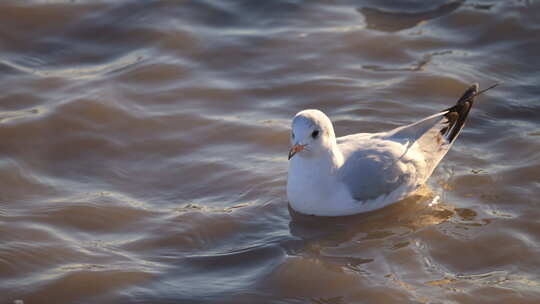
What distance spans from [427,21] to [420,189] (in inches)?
124

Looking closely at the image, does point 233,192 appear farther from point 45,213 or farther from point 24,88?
point 24,88

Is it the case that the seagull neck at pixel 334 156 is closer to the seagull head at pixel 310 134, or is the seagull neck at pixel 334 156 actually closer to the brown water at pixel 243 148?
the seagull head at pixel 310 134

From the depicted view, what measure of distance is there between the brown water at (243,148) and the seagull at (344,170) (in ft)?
0.54

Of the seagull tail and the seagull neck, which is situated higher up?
the seagull tail

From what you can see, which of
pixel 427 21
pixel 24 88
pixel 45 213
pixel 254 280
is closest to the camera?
pixel 254 280

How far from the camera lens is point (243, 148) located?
710 cm

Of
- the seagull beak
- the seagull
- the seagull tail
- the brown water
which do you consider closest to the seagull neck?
the seagull

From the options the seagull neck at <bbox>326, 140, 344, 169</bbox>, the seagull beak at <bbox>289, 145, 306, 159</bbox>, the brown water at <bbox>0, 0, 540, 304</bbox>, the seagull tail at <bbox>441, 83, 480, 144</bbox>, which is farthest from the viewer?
the seagull tail at <bbox>441, 83, 480, 144</bbox>

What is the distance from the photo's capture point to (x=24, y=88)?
25.4 feet

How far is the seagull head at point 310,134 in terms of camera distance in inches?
228

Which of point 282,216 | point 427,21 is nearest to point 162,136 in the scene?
point 282,216

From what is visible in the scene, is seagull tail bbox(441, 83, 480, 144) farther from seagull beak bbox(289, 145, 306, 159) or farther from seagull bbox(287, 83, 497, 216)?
seagull beak bbox(289, 145, 306, 159)

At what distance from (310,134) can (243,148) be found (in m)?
1.35

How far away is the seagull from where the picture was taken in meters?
5.93
